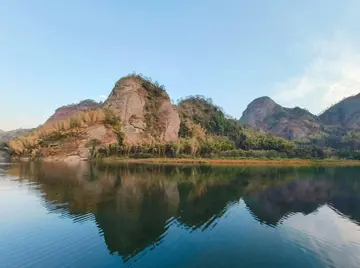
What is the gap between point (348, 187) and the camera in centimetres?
5028

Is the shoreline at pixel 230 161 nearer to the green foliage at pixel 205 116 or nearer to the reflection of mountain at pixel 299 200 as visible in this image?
the reflection of mountain at pixel 299 200

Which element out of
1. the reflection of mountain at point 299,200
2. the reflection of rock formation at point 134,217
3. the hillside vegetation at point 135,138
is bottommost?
the reflection of mountain at point 299,200

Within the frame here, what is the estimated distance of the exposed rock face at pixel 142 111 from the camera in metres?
120

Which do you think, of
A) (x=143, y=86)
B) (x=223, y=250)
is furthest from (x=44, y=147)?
(x=223, y=250)

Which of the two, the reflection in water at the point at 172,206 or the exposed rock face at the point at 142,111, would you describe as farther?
the exposed rock face at the point at 142,111

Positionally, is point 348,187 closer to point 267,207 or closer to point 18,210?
point 267,207

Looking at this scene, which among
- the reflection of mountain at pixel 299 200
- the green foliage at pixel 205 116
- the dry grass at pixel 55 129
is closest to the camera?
the reflection of mountain at pixel 299 200

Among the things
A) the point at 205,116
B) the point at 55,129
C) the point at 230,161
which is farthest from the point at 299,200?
the point at 205,116

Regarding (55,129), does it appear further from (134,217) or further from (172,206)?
(134,217)

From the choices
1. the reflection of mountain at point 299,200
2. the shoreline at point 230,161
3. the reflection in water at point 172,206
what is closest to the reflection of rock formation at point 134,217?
the reflection in water at point 172,206

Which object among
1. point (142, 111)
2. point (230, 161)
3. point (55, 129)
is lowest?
point (230, 161)

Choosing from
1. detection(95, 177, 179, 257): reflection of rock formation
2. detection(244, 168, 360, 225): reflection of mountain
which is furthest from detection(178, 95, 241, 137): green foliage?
detection(95, 177, 179, 257): reflection of rock formation

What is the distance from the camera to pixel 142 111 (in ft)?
421

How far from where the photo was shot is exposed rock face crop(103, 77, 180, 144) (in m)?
120
